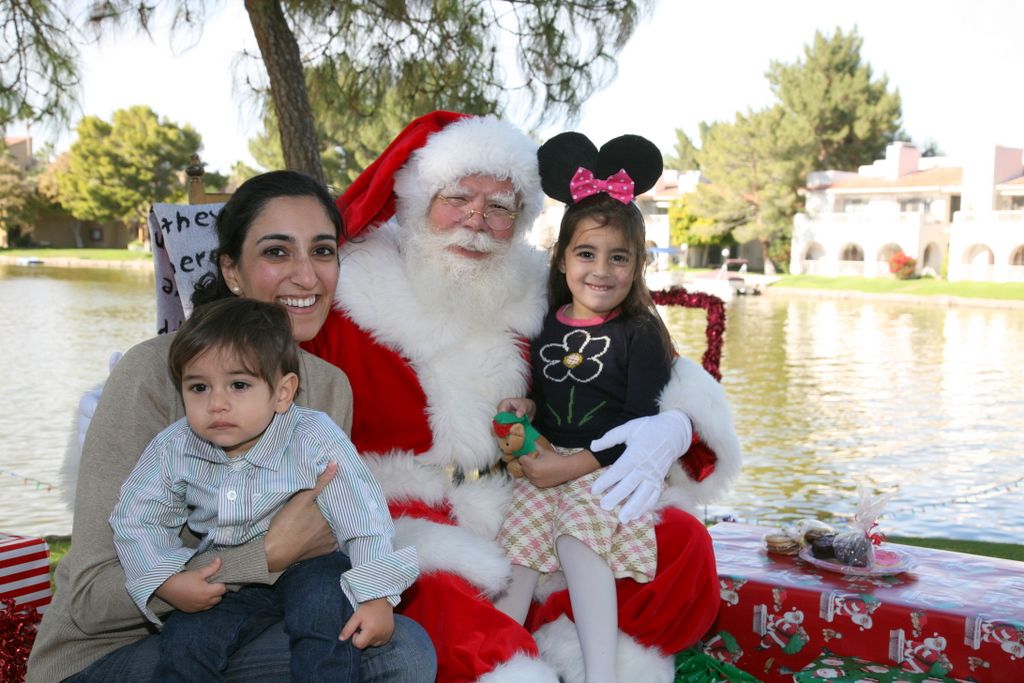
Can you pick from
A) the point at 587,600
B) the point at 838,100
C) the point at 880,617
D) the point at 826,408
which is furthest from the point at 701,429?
the point at 838,100

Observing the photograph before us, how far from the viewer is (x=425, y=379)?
2840 millimetres

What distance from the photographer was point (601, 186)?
3.05 m

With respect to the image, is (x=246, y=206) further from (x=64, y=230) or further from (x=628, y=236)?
(x=64, y=230)

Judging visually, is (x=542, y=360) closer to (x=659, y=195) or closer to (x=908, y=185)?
(x=908, y=185)

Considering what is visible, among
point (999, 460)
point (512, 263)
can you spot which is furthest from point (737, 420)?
point (512, 263)

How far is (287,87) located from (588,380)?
288 centimetres

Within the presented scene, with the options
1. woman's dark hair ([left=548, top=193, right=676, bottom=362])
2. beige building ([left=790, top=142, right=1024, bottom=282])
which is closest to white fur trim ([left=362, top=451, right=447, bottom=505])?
woman's dark hair ([left=548, top=193, right=676, bottom=362])

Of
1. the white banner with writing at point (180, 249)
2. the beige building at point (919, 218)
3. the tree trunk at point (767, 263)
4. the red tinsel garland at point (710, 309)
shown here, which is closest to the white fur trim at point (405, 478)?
the white banner with writing at point (180, 249)

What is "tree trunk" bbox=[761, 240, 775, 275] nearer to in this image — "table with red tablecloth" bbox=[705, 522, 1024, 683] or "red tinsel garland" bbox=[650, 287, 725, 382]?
"red tinsel garland" bbox=[650, 287, 725, 382]

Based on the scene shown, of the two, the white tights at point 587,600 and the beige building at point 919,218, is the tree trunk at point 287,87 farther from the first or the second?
the beige building at point 919,218

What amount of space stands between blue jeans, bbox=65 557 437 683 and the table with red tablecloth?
4.94 ft

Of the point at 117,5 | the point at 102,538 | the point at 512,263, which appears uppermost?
the point at 117,5

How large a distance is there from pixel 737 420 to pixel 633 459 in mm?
7921

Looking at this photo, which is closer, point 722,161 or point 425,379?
point 425,379
